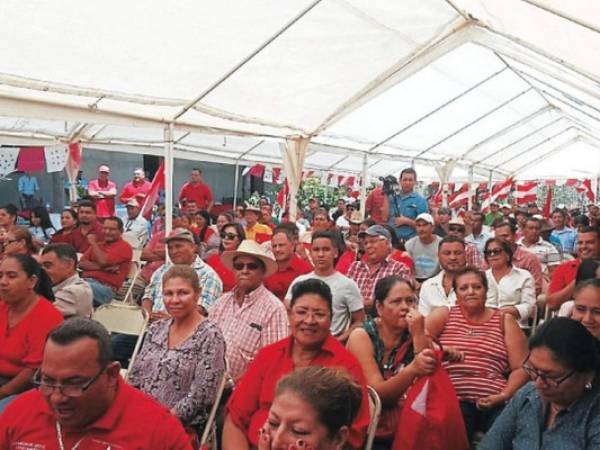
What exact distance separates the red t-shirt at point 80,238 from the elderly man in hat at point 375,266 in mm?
3072

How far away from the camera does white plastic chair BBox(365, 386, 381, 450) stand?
8.98 ft

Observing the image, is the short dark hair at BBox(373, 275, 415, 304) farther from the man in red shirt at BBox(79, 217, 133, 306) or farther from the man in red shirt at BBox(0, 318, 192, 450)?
the man in red shirt at BBox(79, 217, 133, 306)

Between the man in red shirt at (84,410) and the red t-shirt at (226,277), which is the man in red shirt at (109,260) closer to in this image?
the red t-shirt at (226,277)

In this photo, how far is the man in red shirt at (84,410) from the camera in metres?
1.97

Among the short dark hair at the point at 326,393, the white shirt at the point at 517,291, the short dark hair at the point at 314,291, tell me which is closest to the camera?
the short dark hair at the point at 326,393

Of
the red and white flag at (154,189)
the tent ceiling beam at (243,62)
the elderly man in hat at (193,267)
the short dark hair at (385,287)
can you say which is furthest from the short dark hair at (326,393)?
the red and white flag at (154,189)

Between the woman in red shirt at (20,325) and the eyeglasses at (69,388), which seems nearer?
the eyeglasses at (69,388)

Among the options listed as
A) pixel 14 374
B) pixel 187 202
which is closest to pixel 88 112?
pixel 14 374

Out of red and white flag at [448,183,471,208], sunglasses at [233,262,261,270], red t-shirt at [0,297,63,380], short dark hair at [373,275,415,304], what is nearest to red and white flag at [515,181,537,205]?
red and white flag at [448,183,471,208]

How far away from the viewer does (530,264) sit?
600 cm

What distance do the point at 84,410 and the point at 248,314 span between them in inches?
83.9

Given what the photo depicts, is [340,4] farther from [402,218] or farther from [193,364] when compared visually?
[193,364]

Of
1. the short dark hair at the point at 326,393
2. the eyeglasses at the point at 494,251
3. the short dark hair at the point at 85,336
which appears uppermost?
the eyeglasses at the point at 494,251

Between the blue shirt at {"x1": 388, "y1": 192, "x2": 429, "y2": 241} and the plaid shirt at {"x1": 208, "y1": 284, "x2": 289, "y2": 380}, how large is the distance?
3806 millimetres
